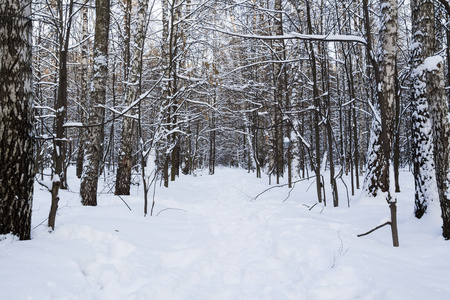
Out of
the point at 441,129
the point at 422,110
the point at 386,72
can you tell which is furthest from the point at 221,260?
the point at 386,72

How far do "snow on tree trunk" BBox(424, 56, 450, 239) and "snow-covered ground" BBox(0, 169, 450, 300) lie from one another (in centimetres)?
50

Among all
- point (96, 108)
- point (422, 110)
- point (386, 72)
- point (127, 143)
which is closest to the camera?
point (422, 110)

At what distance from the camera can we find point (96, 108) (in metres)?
5.56

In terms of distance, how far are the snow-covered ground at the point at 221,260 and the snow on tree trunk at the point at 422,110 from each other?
297 millimetres

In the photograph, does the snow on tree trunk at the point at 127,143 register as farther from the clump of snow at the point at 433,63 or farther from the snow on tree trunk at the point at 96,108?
the clump of snow at the point at 433,63

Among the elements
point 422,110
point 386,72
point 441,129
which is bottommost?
point 441,129

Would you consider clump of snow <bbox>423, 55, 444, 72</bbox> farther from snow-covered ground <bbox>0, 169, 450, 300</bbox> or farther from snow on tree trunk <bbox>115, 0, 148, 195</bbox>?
snow on tree trunk <bbox>115, 0, 148, 195</bbox>

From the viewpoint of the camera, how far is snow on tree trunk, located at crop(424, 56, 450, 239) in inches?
129

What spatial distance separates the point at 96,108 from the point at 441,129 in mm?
5797

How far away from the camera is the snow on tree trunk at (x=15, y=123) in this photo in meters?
2.69

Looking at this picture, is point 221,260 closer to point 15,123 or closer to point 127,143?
point 15,123

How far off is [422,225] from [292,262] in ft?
7.36

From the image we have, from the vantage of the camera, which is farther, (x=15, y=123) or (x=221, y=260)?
(x=221, y=260)

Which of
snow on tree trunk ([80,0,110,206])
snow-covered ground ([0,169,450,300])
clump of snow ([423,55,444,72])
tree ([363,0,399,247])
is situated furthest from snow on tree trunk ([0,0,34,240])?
tree ([363,0,399,247])
